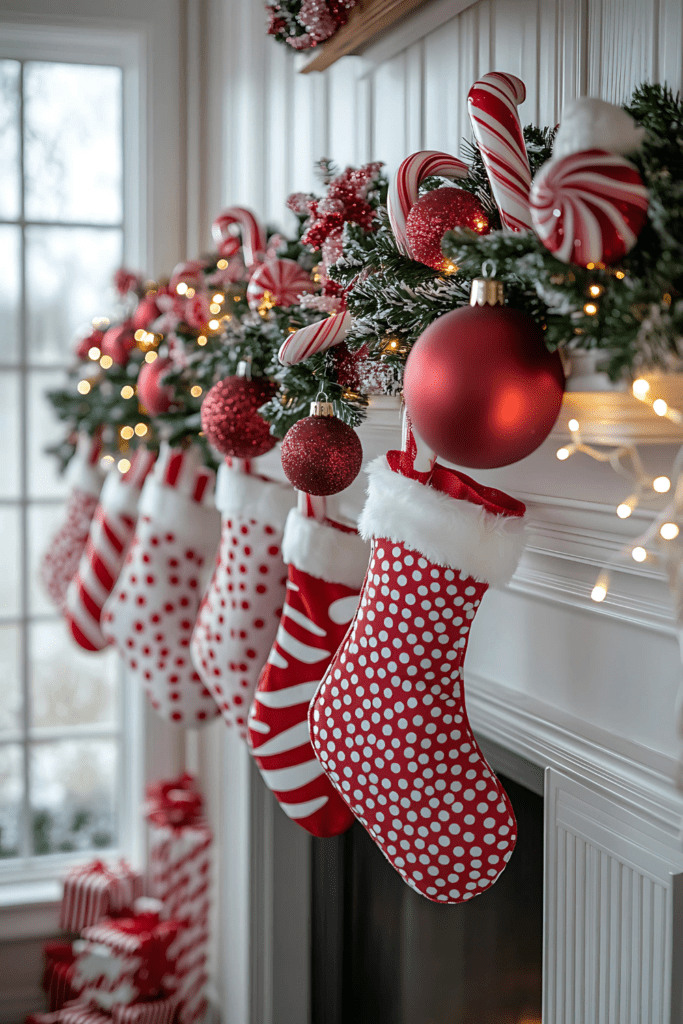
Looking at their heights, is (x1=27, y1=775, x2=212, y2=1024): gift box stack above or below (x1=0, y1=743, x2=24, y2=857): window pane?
below

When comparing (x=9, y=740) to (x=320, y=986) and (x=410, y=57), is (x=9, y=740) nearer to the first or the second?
(x=320, y=986)

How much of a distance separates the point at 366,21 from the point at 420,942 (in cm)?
117

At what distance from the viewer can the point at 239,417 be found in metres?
1.08

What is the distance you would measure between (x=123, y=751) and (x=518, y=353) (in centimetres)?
206

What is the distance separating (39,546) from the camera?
2.31 meters

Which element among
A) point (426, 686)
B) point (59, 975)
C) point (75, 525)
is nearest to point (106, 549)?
point (75, 525)

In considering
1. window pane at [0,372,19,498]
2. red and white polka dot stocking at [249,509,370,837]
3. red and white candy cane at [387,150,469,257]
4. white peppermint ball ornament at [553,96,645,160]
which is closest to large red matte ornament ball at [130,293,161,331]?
window pane at [0,372,19,498]

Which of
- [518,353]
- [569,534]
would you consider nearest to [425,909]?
[569,534]

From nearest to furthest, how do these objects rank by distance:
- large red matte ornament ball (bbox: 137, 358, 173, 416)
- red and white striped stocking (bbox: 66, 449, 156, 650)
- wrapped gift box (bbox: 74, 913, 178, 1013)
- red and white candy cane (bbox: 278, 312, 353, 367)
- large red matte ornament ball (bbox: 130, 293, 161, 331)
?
1. red and white candy cane (bbox: 278, 312, 353, 367)
2. large red matte ornament ball (bbox: 137, 358, 173, 416)
3. large red matte ornament ball (bbox: 130, 293, 161, 331)
4. red and white striped stocking (bbox: 66, 449, 156, 650)
5. wrapped gift box (bbox: 74, 913, 178, 1013)

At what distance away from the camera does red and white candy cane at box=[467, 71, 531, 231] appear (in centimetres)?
63

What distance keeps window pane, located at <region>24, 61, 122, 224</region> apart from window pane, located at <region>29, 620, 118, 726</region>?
3.48ft

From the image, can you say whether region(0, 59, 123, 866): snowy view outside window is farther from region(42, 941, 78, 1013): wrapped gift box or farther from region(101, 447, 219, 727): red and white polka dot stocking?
region(101, 447, 219, 727): red and white polka dot stocking

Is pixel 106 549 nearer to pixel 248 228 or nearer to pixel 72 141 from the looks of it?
pixel 248 228

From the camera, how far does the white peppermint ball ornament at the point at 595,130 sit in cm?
53
